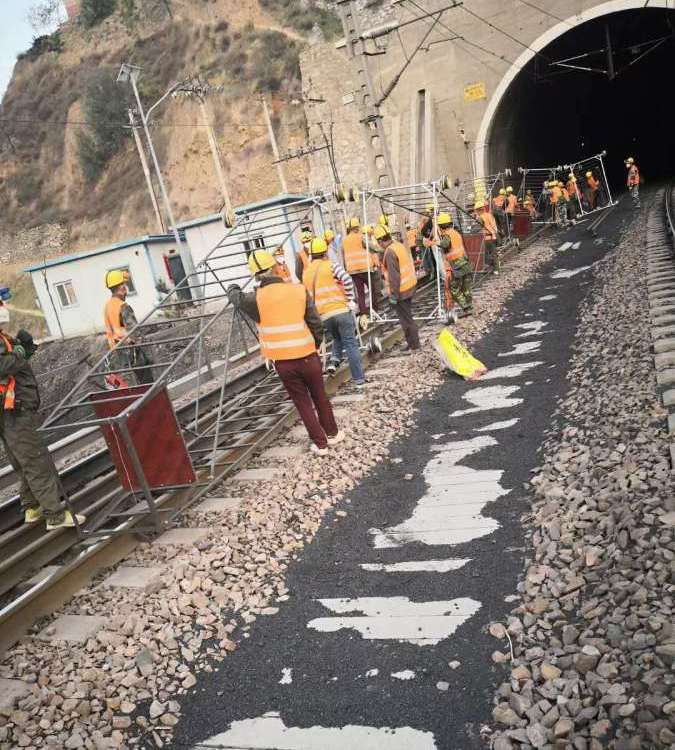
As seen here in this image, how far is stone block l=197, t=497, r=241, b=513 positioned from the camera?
5.86 m

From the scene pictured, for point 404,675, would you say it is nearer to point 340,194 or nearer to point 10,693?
point 10,693

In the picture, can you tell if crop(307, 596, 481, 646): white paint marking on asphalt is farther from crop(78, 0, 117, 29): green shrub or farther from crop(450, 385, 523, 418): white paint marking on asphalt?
crop(78, 0, 117, 29): green shrub

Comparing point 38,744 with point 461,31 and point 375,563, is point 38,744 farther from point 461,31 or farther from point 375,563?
point 461,31

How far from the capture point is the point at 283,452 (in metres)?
7.09

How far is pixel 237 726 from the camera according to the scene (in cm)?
339

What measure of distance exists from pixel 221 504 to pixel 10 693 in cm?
240

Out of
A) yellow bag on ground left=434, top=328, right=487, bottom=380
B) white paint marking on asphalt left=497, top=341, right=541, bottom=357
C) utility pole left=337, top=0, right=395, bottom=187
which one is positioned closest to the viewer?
yellow bag on ground left=434, top=328, right=487, bottom=380

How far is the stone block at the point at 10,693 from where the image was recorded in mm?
3795

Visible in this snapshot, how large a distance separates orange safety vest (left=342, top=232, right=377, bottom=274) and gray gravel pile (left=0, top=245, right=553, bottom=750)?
242 inches

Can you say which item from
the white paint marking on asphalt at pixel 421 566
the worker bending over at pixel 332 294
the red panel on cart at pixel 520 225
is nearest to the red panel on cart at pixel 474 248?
the red panel on cart at pixel 520 225

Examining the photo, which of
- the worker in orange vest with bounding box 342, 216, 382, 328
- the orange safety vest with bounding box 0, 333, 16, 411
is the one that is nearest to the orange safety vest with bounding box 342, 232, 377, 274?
the worker in orange vest with bounding box 342, 216, 382, 328

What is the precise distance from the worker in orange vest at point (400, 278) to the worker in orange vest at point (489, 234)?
236 inches

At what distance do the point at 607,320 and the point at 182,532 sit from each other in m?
6.89

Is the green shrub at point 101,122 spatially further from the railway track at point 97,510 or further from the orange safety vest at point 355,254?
the railway track at point 97,510
